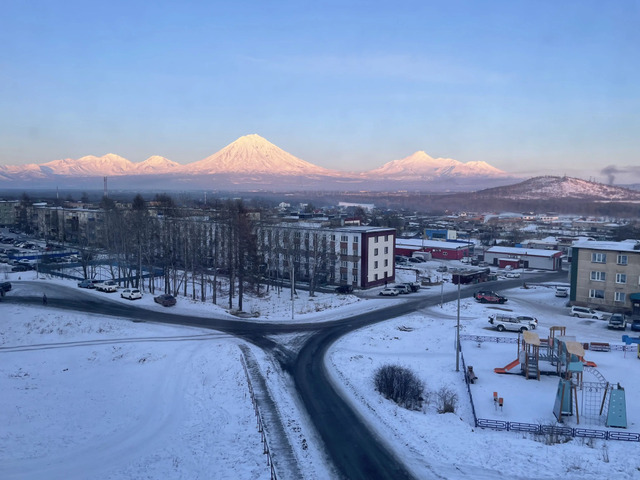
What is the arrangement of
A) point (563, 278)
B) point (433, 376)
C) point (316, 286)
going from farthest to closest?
1. point (563, 278)
2. point (316, 286)
3. point (433, 376)

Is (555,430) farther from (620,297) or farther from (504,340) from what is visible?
(620,297)

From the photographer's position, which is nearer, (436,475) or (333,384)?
(436,475)

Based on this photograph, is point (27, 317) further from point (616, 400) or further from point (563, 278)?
→ point (563, 278)

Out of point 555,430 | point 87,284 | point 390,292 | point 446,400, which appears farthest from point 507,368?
point 87,284

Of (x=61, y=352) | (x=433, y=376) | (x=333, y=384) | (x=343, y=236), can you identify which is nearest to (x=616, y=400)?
(x=433, y=376)

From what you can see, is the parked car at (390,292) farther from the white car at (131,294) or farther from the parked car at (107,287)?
the parked car at (107,287)

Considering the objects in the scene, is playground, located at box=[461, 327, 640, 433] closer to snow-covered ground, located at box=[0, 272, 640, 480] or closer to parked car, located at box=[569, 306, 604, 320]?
snow-covered ground, located at box=[0, 272, 640, 480]
